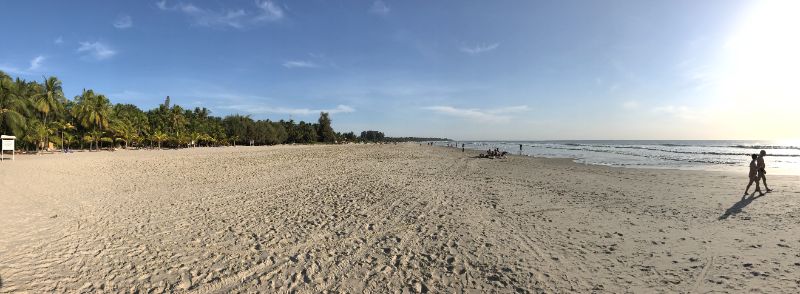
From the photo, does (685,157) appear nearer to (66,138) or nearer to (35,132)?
(35,132)

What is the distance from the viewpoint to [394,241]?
308 inches

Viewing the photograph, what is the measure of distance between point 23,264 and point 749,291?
445 inches

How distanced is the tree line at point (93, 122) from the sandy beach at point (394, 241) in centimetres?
4216

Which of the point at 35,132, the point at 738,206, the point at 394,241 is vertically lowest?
the point at 394,241

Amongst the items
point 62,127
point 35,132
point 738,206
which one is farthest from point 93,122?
point 738,206

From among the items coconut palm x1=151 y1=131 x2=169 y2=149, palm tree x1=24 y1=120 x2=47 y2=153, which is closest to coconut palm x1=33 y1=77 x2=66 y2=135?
palm tree x1=24 y1=120 x2=47 y2=153

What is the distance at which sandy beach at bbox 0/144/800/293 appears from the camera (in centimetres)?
564

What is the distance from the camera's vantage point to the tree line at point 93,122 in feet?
144

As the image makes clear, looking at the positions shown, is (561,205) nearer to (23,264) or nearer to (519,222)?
(519,222)

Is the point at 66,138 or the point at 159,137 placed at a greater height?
the point at 159,137

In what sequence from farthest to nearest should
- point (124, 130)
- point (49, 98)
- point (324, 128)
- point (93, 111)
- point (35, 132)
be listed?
point (324, 128) < point (124, 130) < point (93, 111) < point (49, 98) < point (35, 132)

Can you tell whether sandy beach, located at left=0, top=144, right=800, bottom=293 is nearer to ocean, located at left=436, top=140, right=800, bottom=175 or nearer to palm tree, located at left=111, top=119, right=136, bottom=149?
ocean, located at left=436, top=140, right=800, bottom=175

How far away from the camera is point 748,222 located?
30.9 feet

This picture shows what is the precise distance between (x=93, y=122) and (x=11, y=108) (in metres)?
13.0
